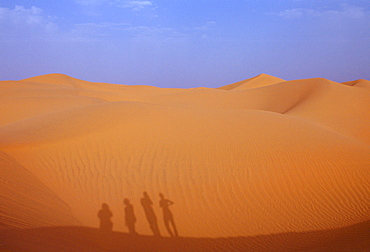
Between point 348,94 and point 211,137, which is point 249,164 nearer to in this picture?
point 211,137

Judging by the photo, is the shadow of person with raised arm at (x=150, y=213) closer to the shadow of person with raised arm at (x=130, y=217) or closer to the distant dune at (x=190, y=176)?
the distant dune at (x=190, y=176)

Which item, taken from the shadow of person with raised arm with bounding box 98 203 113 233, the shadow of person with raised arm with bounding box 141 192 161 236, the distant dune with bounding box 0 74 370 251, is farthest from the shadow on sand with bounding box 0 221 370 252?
the shadow of person with raised arm with bounding box 141 192 161 236

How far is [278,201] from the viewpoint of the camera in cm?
685

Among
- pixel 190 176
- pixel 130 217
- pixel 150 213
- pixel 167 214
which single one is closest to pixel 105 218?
pixel 130 217

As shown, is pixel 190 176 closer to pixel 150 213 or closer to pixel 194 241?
pixel 150 213

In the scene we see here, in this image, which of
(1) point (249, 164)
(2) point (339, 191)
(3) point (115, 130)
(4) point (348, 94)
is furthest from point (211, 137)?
(4) point (348, 94)

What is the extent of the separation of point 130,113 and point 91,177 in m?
5.01

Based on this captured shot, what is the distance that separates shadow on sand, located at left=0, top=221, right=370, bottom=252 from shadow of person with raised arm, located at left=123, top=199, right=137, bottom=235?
0.70 ft

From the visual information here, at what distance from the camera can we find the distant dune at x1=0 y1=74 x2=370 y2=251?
546cm

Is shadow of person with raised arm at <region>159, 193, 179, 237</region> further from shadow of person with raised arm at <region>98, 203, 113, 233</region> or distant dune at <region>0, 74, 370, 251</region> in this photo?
shadow of person with raised arm at <region>98, 203, 113, 233</region>

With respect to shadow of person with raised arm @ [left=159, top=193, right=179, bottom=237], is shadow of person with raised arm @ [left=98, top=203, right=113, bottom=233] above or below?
above

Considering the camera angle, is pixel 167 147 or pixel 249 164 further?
pixel 167 147

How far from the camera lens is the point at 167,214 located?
6211 millimetres

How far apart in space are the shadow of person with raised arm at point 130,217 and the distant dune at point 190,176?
10 centimetres
